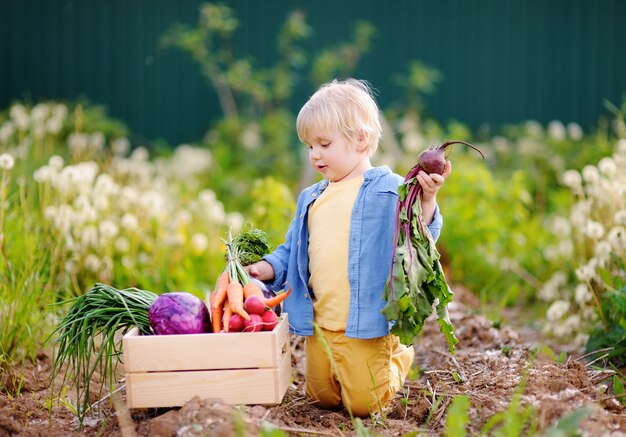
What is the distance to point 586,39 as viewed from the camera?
9.88 metres

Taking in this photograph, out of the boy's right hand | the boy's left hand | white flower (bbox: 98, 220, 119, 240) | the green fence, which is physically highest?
the green fence

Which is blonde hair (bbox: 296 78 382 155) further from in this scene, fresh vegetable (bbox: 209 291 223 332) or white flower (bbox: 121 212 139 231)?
white flower (bbox: 121 212 139 231)

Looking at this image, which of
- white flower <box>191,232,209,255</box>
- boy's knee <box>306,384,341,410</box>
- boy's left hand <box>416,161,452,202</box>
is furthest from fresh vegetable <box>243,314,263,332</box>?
white flower <box>191,232,209,255</box>

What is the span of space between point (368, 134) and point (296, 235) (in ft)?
1.86

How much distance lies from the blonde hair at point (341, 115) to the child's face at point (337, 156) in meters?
0.03

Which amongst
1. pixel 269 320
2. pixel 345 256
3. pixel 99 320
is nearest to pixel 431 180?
pixel 345 256

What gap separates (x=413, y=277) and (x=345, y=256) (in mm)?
400

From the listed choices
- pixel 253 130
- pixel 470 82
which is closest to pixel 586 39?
pixel 470 82

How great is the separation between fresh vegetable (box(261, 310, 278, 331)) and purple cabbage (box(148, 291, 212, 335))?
0.25 m

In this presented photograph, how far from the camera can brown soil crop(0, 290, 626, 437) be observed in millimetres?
2639

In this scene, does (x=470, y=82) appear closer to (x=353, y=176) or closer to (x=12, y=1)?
(x=12, y=1)

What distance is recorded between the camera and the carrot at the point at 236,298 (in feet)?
9.75

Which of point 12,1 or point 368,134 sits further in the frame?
point 12,1

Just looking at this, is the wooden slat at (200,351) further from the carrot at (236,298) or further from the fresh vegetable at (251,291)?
the fresh vegetable at (251,291)
